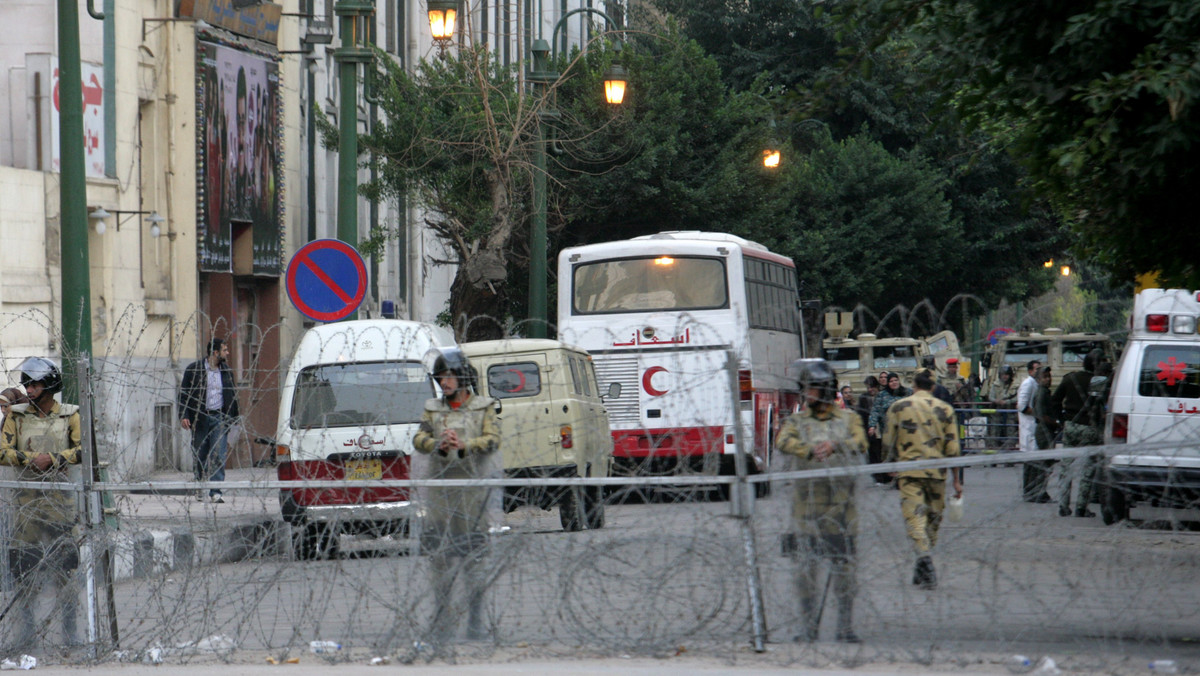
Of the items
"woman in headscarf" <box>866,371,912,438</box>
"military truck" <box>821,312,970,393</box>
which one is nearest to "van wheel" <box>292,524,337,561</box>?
"woman in headscarf" <box>866,371,912,438</box>

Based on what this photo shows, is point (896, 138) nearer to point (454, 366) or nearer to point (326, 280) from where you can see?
point (326, 280)

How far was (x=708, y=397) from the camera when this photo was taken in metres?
8.14

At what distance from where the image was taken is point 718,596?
24.3 ft

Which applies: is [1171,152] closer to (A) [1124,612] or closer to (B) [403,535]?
(A) [1124,612]

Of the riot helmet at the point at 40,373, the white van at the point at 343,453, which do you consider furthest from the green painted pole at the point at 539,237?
the riot helmet at the point at 40,373

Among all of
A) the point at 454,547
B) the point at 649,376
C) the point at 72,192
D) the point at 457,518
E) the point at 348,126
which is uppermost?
the point at 348,126

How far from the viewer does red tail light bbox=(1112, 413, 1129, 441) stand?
14.4 meters

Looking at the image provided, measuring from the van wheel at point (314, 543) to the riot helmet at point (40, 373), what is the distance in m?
1.70

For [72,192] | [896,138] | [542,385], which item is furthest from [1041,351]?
[72,192]

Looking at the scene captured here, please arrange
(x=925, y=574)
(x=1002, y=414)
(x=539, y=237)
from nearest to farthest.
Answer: (x=925, y=574), (x=539, y=237), (x=1002, y=414)

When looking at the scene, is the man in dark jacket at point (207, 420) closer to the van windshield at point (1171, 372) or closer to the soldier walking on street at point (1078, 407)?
the van windshield at point (1171, 372)

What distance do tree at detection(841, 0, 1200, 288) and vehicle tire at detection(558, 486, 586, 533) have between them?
2872mm

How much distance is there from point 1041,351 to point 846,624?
32.8 meters

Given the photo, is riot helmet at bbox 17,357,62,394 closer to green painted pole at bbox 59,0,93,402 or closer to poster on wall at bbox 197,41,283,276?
green painted pole at bbox 59,0,93,402
